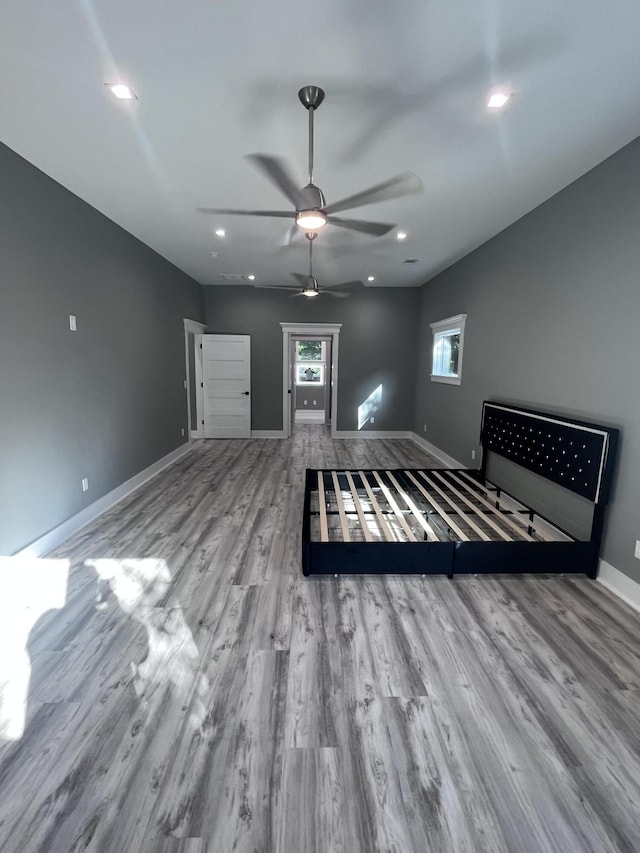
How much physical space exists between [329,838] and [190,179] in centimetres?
377

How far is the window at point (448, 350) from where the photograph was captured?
5.18 metres

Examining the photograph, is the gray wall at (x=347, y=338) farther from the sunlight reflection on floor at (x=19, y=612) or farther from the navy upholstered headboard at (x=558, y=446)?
the sunlight reflection on floor at (x=19, y=612)

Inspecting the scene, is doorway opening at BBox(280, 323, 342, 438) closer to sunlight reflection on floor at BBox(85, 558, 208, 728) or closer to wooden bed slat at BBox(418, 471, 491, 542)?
wooden bed slat at BBox(418, 471, 491, 542)

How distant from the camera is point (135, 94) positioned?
79.4 inches

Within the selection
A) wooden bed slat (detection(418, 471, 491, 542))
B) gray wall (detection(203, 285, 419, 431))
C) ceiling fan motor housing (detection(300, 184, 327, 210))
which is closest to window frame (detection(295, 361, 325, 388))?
gray wall (detection(203, 285, 419, 431))

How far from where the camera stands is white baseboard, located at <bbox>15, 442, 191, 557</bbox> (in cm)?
280

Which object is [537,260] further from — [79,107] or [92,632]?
[92,632]

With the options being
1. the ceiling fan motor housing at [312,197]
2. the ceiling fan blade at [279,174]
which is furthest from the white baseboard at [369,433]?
the ceiling fan motor housing at [312,197]

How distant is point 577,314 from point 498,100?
1.60 meters

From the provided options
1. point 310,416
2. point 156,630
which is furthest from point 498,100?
point 310,416

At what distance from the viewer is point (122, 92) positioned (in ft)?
6.53

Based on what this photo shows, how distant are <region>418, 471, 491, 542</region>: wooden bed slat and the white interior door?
403 cm

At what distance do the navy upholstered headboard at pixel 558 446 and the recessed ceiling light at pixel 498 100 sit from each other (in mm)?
2017

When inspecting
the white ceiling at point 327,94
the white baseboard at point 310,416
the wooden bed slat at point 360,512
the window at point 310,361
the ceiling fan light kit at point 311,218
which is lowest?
the white baseboard at point 310,416
